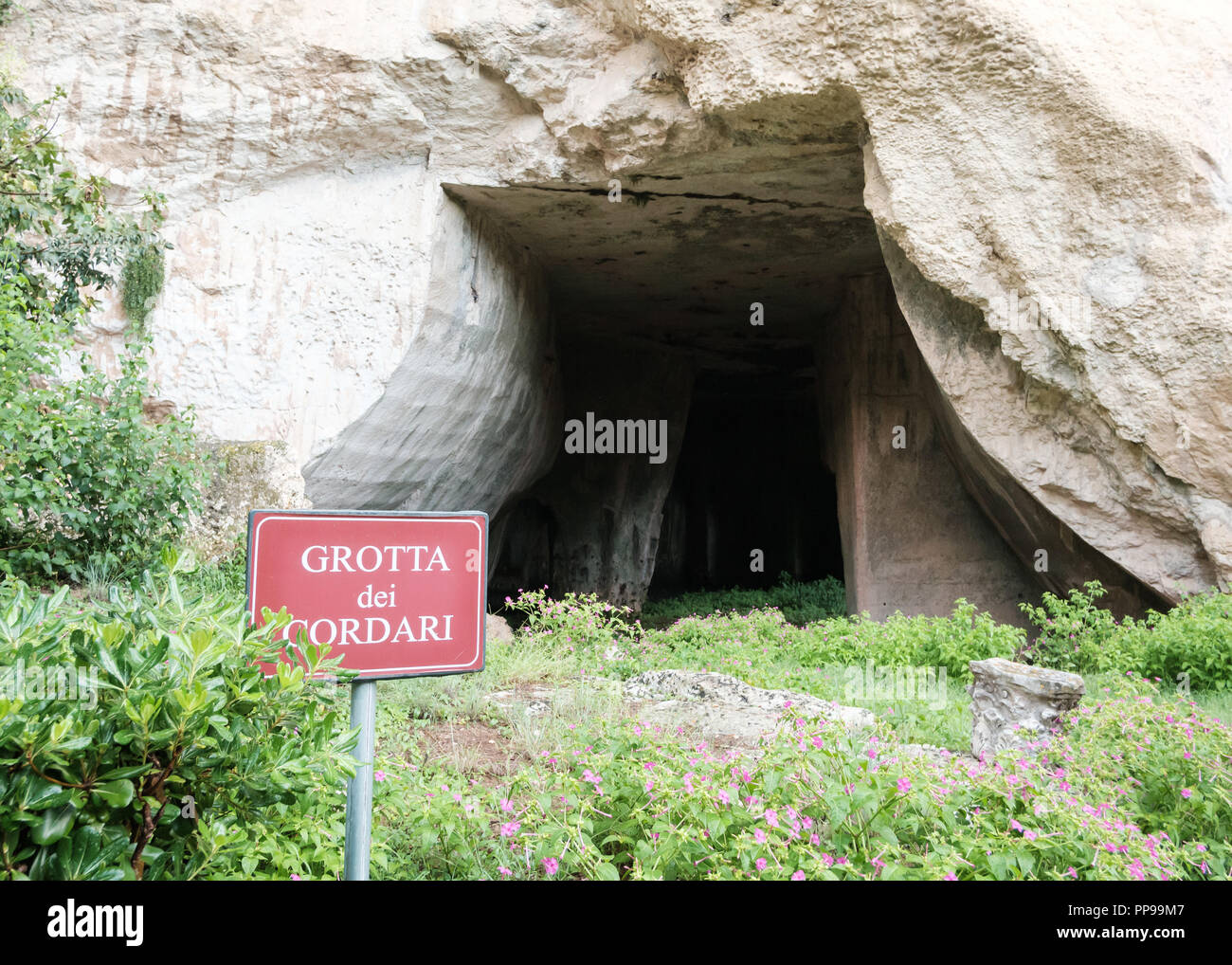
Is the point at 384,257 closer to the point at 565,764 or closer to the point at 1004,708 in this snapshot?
the point at 565,764

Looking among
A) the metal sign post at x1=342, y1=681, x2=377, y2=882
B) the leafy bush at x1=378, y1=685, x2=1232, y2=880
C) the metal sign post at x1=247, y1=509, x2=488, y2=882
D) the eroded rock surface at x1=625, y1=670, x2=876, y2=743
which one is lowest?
the eroded rock surface at x1=625, y1=670, x2=876, y2=743

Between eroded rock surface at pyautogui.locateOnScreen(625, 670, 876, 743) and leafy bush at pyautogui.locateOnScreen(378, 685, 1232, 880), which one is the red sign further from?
eroded rock surface at pyautogui.locateOnScreen(625, 670, 876, 743)

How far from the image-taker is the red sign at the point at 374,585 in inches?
73.3

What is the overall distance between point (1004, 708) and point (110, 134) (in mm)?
6753

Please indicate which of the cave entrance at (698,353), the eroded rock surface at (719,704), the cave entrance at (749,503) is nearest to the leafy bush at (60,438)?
the cave entrance at (698,353)

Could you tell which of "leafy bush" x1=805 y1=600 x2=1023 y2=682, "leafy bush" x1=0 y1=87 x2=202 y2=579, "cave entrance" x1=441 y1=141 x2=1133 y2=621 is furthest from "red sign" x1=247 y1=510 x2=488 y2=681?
"cave entrance" x1=441 y1=141 x2=1133 y2=621

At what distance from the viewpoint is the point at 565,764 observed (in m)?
3.17

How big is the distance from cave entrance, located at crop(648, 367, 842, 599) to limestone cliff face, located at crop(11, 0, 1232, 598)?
34.6ft

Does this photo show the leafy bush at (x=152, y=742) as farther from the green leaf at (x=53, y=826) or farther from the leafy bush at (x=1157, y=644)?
the leafy bush at (x=1157, y=644)

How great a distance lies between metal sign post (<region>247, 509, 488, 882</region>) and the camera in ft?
6.09

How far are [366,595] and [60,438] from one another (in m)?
3.28

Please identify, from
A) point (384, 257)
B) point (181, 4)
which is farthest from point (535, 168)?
point (181, 4)

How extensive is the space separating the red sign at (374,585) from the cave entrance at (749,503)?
1537cm

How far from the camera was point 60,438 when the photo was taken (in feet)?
14.2
